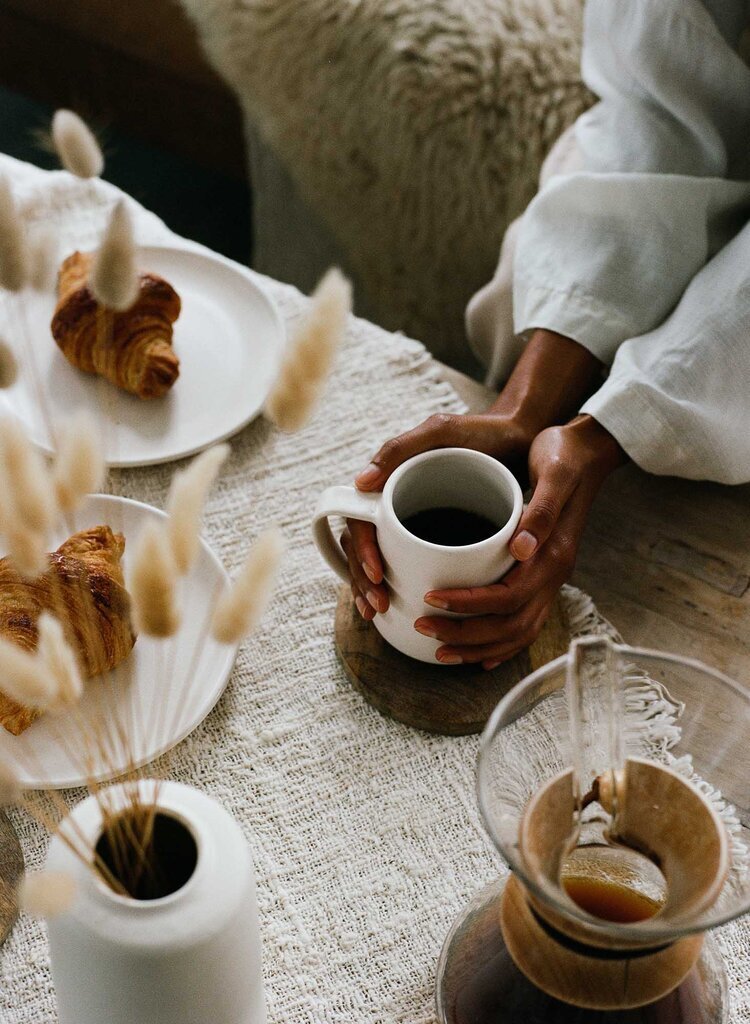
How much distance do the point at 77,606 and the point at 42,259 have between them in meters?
0.25

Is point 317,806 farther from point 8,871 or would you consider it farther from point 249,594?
point 249,594

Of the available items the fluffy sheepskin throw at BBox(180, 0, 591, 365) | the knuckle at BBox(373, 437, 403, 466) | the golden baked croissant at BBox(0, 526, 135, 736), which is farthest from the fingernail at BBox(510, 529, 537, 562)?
the fluffy sheepskin throw at BBox(180, 0, 591, 365)

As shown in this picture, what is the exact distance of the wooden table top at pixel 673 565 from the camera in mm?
749

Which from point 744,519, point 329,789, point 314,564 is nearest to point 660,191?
point 744,519

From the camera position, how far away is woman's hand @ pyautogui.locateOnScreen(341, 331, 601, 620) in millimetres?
667

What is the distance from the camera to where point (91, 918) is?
40 cm

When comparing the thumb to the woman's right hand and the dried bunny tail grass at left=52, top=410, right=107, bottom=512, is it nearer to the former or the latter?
the woman's right hand

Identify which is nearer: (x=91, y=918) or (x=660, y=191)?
(x=91, y=918)

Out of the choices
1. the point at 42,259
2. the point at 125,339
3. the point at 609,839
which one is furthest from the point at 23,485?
the point at 125,339

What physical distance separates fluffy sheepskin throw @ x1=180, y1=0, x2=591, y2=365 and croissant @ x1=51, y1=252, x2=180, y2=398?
23.7 inches

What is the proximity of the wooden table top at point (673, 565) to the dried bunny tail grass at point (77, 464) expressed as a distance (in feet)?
1.56

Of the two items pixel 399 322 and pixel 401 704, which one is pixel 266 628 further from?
pixel 399 322

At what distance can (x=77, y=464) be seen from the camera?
354 millimetres

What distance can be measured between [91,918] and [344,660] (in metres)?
0.32
